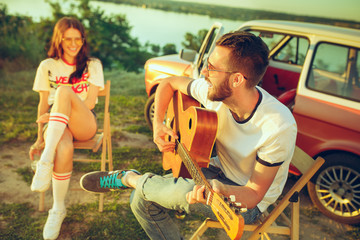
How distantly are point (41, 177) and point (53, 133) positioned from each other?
39cm

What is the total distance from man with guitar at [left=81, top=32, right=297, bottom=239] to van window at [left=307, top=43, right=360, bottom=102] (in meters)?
1.61

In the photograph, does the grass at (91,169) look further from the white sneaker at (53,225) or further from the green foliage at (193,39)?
the green foliage at (193,39)

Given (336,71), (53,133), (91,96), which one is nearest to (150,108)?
(91,96)

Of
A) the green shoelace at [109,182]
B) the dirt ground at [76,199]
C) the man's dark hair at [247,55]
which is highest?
the man's dark hair at [247,55]

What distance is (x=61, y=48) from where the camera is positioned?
3.24 meters

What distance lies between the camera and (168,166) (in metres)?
2.58

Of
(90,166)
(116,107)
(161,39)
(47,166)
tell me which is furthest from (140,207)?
(161,39)

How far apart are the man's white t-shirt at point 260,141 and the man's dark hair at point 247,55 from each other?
0.59 feet

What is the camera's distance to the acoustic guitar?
1.44 m

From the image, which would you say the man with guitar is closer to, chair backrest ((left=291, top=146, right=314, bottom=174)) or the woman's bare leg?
chair backrest ((left=291, top=146, right=314, bottom=174))

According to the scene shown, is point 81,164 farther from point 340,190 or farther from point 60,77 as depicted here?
point 340,190

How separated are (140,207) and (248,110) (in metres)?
1.05

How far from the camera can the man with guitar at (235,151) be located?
5.94 feet

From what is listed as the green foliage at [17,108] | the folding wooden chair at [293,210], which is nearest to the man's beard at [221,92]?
the folding wooden chair at [293,210]
